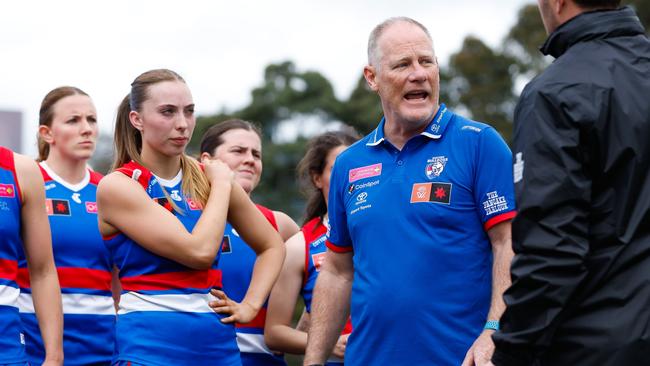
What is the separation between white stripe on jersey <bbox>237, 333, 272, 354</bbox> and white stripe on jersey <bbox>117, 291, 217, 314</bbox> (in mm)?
1639

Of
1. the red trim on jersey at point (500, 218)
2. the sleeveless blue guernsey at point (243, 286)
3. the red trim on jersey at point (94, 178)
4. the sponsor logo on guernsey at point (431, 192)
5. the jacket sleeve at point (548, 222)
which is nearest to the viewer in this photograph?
the jacket sleeve at point (548, 222)

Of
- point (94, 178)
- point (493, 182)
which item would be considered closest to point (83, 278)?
point (94, 178)

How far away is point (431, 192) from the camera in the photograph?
4387 mm

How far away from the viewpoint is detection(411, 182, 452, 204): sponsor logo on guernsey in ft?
14.3

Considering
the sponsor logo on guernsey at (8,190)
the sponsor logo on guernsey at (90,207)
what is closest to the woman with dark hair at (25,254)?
the sponsor logo on guernsey at (8,190)

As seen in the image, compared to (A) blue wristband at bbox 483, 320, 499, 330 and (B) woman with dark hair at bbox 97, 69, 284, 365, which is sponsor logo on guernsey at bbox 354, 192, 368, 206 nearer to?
(B) woman with dark hair at bbox 97, 69, 284, 365

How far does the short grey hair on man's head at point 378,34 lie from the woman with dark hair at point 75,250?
234cm

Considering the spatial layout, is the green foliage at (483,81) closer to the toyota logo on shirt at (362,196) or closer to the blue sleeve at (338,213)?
the blue sleeve at (338,213)

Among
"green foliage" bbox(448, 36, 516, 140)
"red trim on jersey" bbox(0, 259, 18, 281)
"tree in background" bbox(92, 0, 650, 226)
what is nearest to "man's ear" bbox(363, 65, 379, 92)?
"red trim on jersey" bbox(0, 259, 18, 281)

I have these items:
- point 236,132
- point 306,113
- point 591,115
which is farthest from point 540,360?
point 306,113

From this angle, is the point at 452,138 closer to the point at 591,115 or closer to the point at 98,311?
the point at 591,115

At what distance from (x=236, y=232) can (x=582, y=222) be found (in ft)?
10.2

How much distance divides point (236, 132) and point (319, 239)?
101cm

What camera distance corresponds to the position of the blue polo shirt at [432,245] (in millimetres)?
4281
